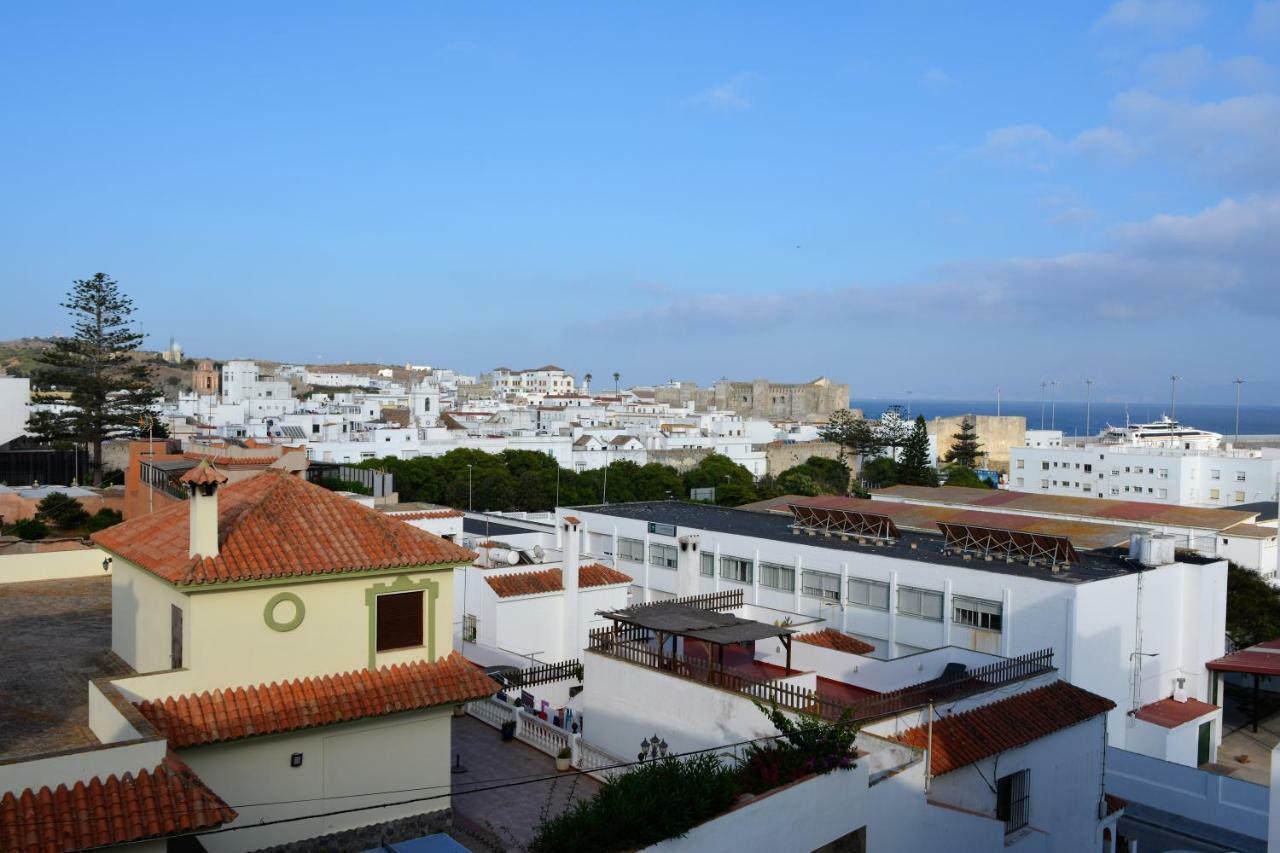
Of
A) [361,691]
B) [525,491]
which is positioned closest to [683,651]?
[361,691]

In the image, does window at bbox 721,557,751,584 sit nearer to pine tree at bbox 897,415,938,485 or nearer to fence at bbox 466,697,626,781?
fence at bbox 466,697,626,781

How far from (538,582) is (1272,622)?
21.5 metres

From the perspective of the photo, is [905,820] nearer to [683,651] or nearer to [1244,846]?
[683,651]

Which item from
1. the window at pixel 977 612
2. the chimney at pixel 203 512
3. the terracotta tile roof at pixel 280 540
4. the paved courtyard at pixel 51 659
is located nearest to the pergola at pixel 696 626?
the terracotta tile roof at pixel 280 540

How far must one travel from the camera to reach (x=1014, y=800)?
1121cm

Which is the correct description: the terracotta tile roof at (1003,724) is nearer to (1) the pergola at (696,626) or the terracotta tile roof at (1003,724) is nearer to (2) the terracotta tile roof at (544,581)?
(1) the pergola at (696,626)

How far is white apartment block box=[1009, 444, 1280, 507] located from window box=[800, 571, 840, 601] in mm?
32631

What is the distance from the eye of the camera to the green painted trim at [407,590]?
9.43m

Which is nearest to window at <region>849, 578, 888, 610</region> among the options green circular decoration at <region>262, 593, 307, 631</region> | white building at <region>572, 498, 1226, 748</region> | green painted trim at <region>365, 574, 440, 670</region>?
white building at <region>572, 498, 1226, 748</region>

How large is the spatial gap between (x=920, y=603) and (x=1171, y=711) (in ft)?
18.4

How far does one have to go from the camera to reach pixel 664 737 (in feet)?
38.1

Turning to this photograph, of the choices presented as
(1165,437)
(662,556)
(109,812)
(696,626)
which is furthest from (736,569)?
(1165,437)

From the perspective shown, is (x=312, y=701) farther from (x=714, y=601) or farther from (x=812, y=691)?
(x=714, y=601)

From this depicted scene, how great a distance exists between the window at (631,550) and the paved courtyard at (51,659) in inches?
642
